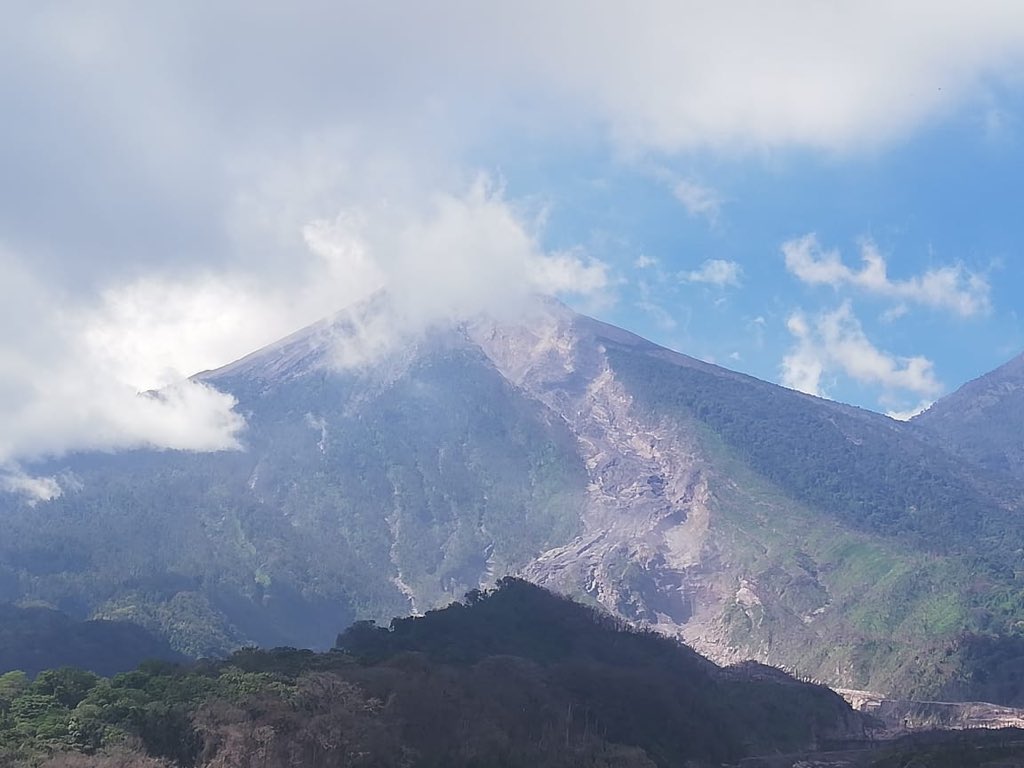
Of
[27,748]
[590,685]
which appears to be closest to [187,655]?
[590,685]

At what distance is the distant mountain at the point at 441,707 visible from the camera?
71.8 meters

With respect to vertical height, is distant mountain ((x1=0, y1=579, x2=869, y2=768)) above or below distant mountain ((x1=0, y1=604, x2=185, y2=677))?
below

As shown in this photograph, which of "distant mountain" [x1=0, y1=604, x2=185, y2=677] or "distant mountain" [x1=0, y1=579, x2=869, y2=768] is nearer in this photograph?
"distant mountain" [x1=0, y1=579, x2=869, y2=768]

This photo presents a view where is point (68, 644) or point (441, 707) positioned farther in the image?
point (68, 644)

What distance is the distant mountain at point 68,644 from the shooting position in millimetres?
141500

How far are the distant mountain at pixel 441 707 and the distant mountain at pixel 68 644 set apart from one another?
38070 mm

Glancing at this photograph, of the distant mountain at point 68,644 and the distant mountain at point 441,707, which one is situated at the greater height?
the distant mountain at point 68,644

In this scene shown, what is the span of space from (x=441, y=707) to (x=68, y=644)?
81.2 metres

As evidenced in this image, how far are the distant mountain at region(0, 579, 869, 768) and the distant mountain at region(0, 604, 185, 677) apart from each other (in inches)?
1499

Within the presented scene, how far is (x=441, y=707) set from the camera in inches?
3452

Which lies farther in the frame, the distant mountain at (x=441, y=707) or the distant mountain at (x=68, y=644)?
the distant mountain at (x=68, y=644)

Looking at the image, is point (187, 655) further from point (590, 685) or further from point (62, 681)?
point (62, 681)

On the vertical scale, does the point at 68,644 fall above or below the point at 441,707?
above

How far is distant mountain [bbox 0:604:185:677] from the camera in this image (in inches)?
5571
